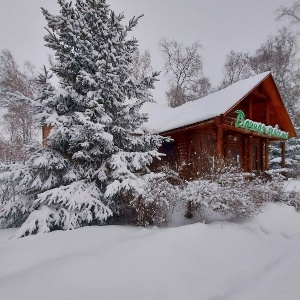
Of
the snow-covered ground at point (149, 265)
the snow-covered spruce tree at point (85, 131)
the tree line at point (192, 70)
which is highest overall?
the tree line at point (192, 70)

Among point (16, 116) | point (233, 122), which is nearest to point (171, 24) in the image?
point (16, 116)

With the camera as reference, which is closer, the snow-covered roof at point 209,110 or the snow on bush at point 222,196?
the snow on bush at point 222,196

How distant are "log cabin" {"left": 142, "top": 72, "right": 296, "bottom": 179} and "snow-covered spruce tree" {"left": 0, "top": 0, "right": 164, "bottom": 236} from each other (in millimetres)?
3125

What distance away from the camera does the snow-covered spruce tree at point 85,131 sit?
5.12m

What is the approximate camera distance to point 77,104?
6059 mm

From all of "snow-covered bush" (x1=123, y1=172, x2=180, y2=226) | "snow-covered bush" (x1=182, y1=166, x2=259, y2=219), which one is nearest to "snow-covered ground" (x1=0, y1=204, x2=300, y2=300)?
"snow-covered bush" (x1=123, y1=172, x2=180, y2=226)

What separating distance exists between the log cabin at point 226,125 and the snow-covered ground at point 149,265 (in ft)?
11.7

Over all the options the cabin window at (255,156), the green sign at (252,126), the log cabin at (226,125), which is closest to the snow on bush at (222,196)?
the log cabin at (226,125)

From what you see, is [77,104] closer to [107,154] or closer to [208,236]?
[107,154]

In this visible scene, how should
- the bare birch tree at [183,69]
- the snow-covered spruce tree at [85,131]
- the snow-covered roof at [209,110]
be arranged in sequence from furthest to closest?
the bare birch tree at [183,69] → the snow-covered roof at [209,110] → the snow-covered spruce tree at [85,131]

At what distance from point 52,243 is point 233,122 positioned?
9.61m

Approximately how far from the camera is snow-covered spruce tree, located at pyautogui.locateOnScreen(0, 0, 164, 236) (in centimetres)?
512

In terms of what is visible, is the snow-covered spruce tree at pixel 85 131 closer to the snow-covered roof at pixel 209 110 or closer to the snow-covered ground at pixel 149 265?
the snow-covered ground at pixel 149 265

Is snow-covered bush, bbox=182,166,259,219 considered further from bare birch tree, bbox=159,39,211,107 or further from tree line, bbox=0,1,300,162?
bare birch tree, bbox=159,39,211,107
